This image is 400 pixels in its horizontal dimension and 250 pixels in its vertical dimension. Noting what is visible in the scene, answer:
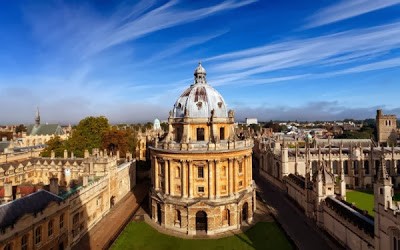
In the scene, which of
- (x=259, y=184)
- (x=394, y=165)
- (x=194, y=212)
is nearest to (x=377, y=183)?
(x=194, y=212)

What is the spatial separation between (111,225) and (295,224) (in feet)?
72.5

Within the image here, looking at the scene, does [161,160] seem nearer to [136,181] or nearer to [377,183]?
[377,183]

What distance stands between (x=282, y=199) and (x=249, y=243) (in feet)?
55.7

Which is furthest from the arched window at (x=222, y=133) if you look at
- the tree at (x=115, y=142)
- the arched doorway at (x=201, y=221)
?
the tree at (x=115, y=142)

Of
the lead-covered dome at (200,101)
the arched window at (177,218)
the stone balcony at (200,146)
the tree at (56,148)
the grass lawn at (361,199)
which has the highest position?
the lead-covered dome at (200,101)

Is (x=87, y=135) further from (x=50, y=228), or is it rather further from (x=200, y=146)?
(x=50, y=228)

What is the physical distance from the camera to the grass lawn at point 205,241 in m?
30.8

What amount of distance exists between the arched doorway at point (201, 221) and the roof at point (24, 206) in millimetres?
15303

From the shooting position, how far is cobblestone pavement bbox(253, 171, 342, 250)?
30422 mm

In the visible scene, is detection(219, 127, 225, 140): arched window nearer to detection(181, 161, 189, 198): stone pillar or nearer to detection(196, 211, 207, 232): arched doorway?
detection(181, 161, 189, 198): stone pillar

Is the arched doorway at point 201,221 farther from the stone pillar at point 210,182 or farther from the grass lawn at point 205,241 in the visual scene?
the grass lawn at point 205,241

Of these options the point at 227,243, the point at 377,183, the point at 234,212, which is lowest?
the point at 227,243

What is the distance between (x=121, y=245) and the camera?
102 feet

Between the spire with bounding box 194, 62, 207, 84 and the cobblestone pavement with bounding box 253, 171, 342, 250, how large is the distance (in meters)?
20.1
